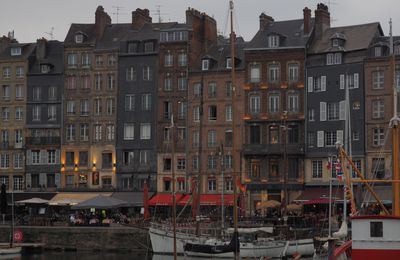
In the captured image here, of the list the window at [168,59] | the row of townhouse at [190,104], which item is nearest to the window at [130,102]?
the row of townhouse at [190,104]

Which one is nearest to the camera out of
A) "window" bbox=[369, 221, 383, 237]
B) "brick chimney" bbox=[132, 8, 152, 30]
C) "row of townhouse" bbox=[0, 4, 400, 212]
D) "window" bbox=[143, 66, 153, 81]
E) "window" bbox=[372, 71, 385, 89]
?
"window" bbox=[369, 221, 383, 237]

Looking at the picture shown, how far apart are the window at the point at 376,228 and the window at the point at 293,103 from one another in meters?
39.8

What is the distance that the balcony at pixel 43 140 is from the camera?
3068 inches

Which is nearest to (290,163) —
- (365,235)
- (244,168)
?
(244,168)

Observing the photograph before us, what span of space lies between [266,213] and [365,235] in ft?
122

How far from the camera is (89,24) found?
8119 centimetres

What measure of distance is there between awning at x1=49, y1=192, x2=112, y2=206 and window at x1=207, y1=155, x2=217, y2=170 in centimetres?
892

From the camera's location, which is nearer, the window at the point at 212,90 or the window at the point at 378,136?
the window at the point at 378,136

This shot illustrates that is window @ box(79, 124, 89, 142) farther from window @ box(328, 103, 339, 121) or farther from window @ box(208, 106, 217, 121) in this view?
window @ box(328, 103, 339, 121)

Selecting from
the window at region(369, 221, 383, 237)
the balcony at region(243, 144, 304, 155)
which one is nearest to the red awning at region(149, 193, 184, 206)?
the balcony at region(243, 144, 304, 155)

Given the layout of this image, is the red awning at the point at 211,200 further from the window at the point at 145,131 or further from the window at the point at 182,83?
the window at the point at 182,83

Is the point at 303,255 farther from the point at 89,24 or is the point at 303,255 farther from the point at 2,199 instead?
the point at 89,24

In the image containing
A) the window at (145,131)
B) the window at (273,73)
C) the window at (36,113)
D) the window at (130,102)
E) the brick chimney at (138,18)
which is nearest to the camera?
the window at (273,73)

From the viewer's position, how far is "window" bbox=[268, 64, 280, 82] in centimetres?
7162
